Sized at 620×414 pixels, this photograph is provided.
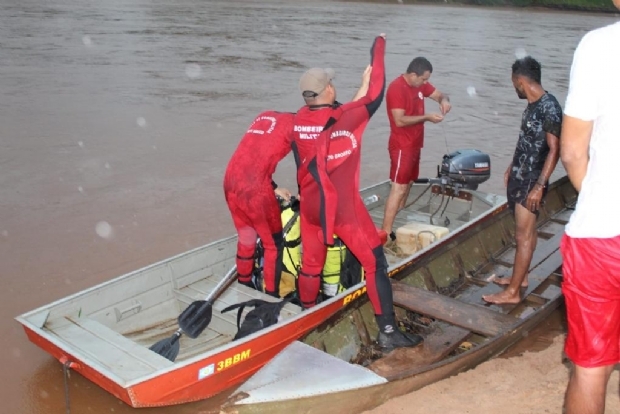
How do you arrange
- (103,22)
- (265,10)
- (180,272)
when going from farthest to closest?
(265,10) → (103,22) → (180,272)

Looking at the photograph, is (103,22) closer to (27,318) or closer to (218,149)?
(218,149)

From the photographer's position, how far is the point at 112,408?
4750mm

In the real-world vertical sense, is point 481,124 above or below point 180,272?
below

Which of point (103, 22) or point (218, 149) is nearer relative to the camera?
point (218, 149)

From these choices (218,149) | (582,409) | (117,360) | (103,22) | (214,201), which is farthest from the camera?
(103,22)

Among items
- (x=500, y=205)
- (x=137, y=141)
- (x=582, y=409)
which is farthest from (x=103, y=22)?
(x=582, y=409)

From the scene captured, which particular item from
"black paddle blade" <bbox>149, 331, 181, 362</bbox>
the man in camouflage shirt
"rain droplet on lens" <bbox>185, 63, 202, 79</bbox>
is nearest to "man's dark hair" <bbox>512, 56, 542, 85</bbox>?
the man in camouflage shirt

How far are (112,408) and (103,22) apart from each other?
26841 mm

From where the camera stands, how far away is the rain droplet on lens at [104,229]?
313 inches

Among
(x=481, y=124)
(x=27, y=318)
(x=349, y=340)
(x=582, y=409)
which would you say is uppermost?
(x=582, y=409)

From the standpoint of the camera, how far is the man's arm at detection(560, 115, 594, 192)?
2.53m

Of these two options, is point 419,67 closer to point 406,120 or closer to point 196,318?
point 406,120

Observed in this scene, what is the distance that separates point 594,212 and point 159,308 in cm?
375

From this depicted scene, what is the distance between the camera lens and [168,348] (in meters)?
4.70
